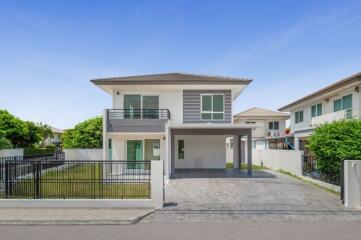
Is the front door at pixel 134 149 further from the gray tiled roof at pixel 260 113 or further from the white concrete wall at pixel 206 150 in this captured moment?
the gray tiled roof at pixel 260 113

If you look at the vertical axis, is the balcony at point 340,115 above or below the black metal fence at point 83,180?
above

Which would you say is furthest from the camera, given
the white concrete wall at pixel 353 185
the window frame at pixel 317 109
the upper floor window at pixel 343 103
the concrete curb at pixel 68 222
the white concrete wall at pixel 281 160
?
the window frame at pixel 317 109

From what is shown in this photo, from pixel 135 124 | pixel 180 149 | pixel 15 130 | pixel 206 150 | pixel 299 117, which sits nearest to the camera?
pixel 135 124

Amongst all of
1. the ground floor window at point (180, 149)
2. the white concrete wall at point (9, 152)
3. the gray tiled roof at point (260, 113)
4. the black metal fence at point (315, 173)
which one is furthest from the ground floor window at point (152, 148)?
the gray tiled roof at point (260, 113)

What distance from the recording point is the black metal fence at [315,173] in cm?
1301

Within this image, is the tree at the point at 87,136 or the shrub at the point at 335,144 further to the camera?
the tree at the point at 87,136

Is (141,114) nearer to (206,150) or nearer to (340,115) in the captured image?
(206,150)

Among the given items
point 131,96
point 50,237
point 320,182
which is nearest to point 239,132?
point 320,182

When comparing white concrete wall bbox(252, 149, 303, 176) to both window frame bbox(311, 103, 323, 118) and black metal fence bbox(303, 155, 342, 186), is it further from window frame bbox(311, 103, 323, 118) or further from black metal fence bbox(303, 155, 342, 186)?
window frame bbox(311, 103, 323, 118)

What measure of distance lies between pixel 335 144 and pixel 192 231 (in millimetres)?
8659

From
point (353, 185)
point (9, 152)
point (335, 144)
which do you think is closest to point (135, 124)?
point (9, 152)

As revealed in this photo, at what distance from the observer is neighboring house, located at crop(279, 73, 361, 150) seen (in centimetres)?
1911

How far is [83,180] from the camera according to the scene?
33.5 ft

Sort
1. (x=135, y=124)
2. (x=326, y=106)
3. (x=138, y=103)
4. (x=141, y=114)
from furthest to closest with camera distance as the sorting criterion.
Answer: (x=326, y=106), (x=138, y=103), (x=141, y=114), (x=135, y=124)
